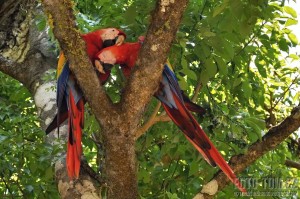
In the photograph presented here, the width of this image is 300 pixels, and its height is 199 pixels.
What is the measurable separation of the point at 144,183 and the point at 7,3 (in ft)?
3.49

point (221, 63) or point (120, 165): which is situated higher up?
point (221, 63)

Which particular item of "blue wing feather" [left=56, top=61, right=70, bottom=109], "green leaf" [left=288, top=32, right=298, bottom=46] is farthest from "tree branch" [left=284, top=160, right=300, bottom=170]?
"blue wing feather" [left=56, top=61, right=70, bottom=109]

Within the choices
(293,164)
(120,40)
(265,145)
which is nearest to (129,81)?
(120,40)

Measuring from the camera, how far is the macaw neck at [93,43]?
1.79 meters

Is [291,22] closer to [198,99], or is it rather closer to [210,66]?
[210,66]

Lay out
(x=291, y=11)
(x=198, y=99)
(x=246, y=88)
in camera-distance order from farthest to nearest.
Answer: (x=198, y=99), (x=246, y=88), (x=291, y=11)

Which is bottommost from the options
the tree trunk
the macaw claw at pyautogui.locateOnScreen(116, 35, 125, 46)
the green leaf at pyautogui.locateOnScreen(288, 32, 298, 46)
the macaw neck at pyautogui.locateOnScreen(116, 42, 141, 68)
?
the tree trunk

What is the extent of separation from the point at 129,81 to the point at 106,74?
1.00 feet

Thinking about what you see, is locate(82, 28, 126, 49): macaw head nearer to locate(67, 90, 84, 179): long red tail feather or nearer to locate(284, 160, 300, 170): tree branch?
locate(67, 90, 84, 179): long red tail feather

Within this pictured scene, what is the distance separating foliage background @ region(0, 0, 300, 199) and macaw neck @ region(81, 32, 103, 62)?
0.16 metres

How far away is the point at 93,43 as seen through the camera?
1799 millimetres

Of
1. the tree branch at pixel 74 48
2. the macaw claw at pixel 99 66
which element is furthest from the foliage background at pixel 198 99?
the tree branch at pixel 74 48

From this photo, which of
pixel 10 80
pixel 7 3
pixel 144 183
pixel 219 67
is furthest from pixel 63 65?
pixel 10 80

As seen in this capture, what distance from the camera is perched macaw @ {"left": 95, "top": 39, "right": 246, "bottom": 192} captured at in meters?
1.67
